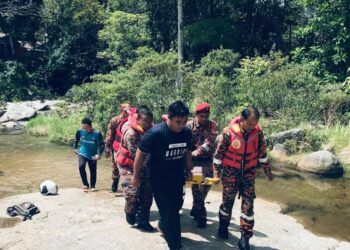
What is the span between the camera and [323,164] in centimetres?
1154

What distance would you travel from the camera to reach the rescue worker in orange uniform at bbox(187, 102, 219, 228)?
19.8 ft

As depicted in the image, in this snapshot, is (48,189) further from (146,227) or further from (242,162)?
(242,162)

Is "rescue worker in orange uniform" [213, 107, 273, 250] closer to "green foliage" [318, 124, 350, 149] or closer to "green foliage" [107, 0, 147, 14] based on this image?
"green foliage" [318, 124, 350, 149]

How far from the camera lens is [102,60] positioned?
29.9m

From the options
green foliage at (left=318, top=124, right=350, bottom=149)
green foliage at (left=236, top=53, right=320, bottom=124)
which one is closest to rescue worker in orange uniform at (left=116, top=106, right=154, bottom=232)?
green foliage at (left=318, top=124, right=350, bottom=149)

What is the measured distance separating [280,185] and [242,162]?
5079 mm

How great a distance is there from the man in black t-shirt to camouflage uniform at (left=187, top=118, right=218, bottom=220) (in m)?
0.85

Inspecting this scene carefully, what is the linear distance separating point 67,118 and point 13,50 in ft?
44.6

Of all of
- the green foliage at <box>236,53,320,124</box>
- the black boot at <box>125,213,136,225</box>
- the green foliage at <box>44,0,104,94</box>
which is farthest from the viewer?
the green foliage at <box>44,0,104,94</box>

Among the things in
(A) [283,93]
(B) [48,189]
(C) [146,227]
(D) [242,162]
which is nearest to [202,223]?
(C) [146,227]

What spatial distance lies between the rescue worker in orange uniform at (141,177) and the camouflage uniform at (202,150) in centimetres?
64

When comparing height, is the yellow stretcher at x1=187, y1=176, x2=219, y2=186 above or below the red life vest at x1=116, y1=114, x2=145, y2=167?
below

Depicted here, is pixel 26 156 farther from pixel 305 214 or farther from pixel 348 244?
pixel 348 244

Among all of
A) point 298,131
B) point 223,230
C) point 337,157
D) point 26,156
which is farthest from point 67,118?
point 223,230
